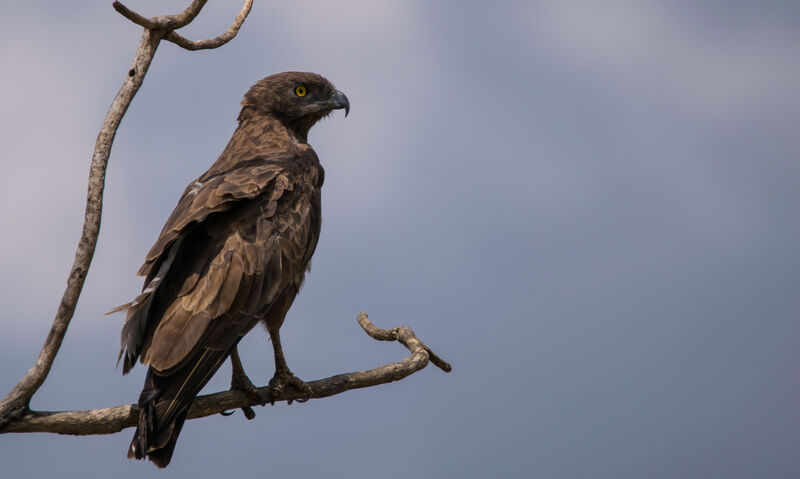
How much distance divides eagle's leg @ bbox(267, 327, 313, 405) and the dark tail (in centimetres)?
116

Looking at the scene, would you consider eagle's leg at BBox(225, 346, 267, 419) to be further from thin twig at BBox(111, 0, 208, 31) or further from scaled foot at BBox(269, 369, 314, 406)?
thin twig at BBox(111, 0, 208, 31)

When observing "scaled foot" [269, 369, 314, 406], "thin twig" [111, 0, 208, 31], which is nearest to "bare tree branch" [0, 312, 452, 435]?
"scaled foot" [269, 369, 314, 406]

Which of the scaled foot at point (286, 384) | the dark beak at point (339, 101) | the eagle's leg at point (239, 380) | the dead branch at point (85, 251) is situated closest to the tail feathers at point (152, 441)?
the dead branch at point (85, 251)

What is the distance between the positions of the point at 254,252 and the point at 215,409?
3.71 feet

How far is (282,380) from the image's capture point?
6.62 m

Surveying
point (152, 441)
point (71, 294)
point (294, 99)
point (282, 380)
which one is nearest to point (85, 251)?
point (71, 294)

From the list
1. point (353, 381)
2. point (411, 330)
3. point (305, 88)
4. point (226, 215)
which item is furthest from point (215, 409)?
point (305, 88)

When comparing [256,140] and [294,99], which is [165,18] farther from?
[294,99]

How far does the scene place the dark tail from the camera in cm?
521

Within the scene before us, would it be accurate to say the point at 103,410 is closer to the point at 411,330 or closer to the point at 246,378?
the point at 246,378

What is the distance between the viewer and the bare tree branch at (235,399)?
5.07 metres

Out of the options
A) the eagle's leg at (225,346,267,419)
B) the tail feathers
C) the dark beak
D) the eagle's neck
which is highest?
the dark beak

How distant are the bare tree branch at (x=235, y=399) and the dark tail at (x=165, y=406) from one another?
0.42 feet

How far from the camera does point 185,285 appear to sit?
5.88m
